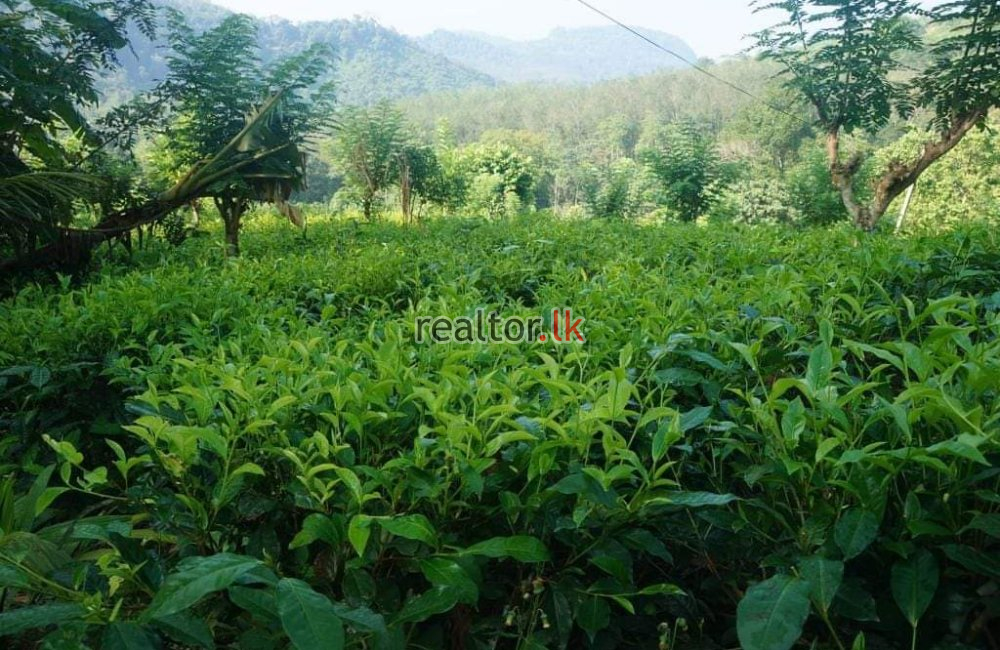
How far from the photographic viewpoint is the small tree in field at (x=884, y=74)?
788 cm

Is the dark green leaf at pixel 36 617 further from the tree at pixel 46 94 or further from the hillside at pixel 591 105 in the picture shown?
the hillside at pixel 591 105

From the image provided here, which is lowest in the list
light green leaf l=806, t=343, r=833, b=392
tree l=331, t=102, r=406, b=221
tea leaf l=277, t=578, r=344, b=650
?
tea leaf l=277, t=578, r=344, b=650

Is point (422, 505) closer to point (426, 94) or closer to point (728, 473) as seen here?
point (728, 473)

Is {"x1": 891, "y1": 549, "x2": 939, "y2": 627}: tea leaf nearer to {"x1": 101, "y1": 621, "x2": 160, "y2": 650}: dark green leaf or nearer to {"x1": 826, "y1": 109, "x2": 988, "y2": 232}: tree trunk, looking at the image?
{"x1": 101, "y1": 621, "x2": 160, "y2": 650}: dark green leaf

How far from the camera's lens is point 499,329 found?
160 centimetres

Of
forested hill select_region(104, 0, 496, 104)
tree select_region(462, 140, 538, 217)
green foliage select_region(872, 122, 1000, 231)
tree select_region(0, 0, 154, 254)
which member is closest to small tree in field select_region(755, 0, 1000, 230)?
tree select_region(0, 0, 154, 254)

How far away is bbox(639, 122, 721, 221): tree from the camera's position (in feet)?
42.2

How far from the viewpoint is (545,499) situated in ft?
2.64

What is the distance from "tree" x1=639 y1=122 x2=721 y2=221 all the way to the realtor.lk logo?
39.4 feet

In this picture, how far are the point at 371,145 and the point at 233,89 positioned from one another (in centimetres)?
765

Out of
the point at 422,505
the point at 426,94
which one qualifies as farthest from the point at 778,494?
the point at 426,94

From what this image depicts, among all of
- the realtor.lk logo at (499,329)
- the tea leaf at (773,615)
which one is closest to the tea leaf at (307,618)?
the tea leaf at (773,615)

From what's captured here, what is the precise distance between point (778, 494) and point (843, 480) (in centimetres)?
11

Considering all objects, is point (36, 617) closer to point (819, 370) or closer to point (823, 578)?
point (823, 578)
